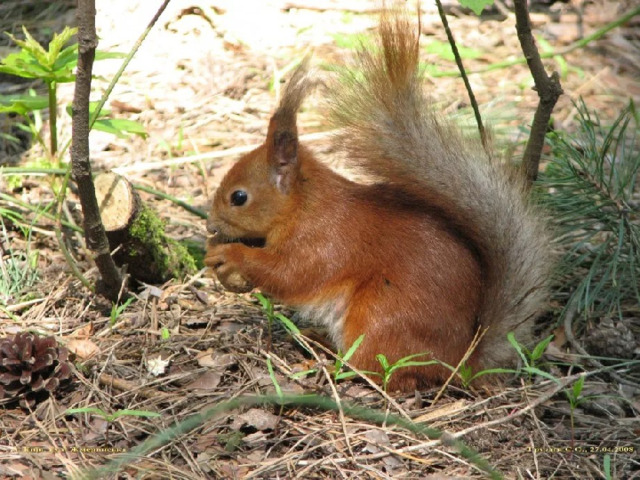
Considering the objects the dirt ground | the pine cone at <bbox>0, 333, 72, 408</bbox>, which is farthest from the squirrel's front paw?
the pine cone at <bbox>0, 333, 72, 408</bbox>

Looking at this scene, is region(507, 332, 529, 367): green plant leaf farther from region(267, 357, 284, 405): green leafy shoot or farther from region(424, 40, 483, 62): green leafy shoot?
region(424, 40, 483, 62): green leafy shoot

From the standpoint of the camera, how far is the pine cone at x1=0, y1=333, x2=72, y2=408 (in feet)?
7.00

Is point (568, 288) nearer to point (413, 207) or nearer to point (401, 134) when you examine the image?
point (413, 207)

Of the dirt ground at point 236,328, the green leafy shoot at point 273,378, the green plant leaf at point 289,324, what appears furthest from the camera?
the green plant leaf at point 289,324

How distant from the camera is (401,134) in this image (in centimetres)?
223

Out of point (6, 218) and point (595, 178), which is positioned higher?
point (595, 178)

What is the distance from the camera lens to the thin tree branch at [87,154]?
2.03 m

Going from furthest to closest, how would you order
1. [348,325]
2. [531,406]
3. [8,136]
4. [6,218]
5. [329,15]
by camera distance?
[329,15]
[8,136]
[6,218]
[348,325]
[531,406]

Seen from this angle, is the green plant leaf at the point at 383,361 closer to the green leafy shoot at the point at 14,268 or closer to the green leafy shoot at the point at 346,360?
the green leafy shoot at the point at 346,360

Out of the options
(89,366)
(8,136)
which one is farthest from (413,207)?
(8,136)

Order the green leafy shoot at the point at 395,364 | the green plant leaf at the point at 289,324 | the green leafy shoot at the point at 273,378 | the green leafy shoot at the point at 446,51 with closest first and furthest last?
the green leafy shoot at the point at 273,378 < the green leafy shoot at the point at 395,364 < the green plant leaf at the point at 289,324 < the green leafy shoot at the point at 446,51

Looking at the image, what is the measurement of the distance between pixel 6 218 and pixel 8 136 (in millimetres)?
586

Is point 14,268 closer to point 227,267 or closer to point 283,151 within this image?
point 227,267

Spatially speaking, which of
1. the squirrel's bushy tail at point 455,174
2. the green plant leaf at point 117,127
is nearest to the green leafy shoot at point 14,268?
the green plant leaf at point 117,127
